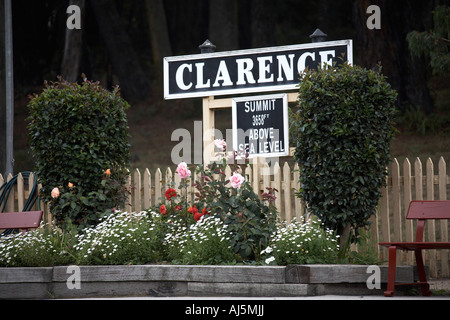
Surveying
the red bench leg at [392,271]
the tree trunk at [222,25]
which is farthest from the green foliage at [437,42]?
the tree trunk at [222,25]

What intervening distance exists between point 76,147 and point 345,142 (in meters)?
3.39

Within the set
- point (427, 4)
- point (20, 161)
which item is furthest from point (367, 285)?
point (427, 4)

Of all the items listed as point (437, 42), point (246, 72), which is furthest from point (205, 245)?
point (437, 42)

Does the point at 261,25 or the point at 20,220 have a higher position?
the point at 261,25

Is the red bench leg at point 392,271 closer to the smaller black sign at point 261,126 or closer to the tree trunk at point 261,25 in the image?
the smaller black sign at point 261,126

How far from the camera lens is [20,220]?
8.16m

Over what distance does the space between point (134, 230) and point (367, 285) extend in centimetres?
261

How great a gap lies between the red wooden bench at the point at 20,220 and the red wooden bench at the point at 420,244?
4.14 meters

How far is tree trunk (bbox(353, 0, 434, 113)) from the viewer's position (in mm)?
17359

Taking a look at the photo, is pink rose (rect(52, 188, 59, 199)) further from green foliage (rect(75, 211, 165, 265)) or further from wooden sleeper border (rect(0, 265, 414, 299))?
wooden sleeper border (rect(0, 265, 414, 299))

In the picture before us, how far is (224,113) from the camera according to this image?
2511cm

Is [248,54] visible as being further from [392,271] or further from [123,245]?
[392,271]

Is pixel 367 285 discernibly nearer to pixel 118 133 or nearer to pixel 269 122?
pixel 269 122

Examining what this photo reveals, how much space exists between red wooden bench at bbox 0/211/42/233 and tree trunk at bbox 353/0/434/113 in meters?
10.9
